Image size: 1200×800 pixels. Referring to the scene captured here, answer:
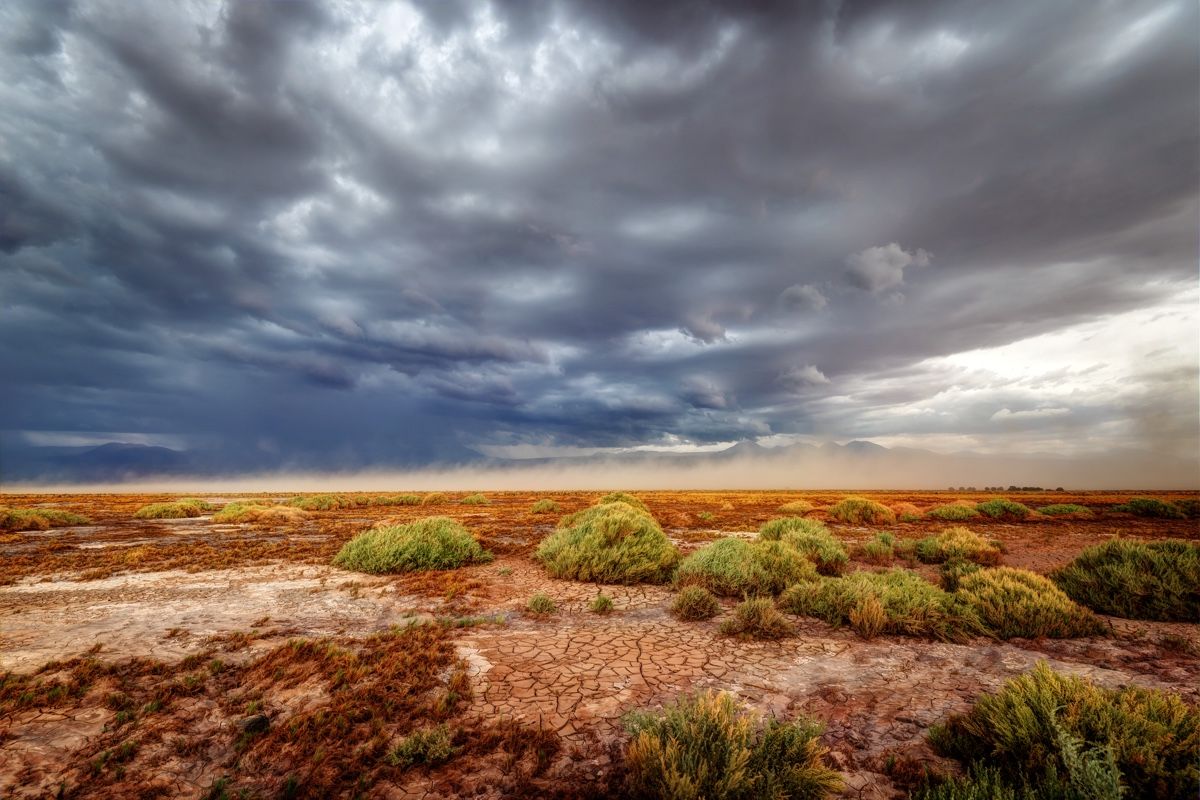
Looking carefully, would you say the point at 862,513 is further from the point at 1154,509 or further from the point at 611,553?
the point at 611,553

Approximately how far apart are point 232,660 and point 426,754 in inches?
158

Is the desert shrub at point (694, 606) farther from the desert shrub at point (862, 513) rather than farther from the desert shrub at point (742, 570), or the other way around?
the desert shrub at point (862, 513)

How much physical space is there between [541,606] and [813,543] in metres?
8.44

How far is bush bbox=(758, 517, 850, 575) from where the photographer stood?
12.2 m

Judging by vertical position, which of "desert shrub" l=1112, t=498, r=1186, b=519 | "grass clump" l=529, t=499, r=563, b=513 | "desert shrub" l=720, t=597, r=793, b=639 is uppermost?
"desert shrub" l=720, t=597, r=793, b=639

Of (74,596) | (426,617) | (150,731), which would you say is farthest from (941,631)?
(74,596)

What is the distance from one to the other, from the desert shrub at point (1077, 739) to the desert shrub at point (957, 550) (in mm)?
10707

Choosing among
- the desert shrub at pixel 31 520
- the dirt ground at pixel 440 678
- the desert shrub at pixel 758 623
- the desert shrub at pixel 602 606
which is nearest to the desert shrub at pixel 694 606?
the dirt ground at pixel 440 678

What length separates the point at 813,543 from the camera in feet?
43.6

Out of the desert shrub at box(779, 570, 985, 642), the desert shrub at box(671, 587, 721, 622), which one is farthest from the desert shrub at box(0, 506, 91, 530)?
the desert shrub at box(779, 570, 985, 642)

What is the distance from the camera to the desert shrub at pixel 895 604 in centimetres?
754

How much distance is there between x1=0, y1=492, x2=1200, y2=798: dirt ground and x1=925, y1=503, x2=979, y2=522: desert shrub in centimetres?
2228

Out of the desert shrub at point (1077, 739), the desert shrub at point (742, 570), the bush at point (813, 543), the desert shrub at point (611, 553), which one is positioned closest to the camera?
the desert shrub at point (1077, 739)

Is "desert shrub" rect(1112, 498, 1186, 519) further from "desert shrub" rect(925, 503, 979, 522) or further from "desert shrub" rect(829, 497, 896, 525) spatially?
"desert shrub" rect(829, 497, 896, 525)
